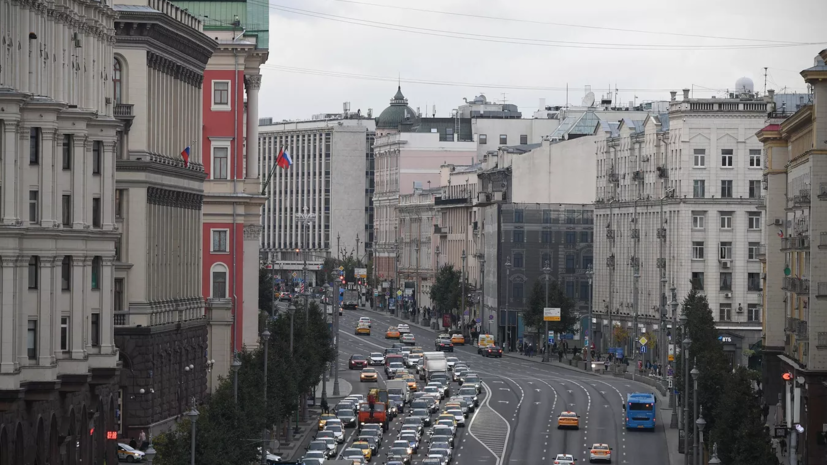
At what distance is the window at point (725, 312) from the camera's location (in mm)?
173750

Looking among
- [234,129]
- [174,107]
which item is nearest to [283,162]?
[234,129]

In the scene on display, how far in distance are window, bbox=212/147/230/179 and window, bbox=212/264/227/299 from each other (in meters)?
5.81

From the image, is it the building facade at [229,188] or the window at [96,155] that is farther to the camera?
the building facade at [229,188]

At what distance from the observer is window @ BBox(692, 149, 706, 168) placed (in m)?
176

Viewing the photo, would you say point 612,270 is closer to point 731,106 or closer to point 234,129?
point 731,106

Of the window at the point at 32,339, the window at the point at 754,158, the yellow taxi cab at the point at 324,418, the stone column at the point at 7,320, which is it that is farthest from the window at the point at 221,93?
the stone column at the point at 7,320

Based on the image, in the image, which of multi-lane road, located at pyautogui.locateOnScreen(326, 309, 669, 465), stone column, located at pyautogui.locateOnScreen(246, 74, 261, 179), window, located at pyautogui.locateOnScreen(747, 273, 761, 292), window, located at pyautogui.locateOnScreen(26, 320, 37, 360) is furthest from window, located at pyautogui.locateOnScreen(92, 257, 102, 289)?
window, located at pyautogui.locateOnScreen(747, 273, 761, 292)

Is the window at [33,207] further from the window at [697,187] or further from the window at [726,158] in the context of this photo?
the window at [726,158]

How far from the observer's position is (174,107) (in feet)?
372

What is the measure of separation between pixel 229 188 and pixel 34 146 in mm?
60396

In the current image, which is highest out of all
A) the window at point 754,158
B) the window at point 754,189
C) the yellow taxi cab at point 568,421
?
the window at point 754,158

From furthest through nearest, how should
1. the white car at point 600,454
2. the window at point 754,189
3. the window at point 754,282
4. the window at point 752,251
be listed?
the window at point 754,189 < the window at point 752,251 < the window at point 754,282 < the white car at point 600,454

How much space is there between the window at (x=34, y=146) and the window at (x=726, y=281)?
108 meters

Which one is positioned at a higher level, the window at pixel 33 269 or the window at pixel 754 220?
the window at pixel 754 220
